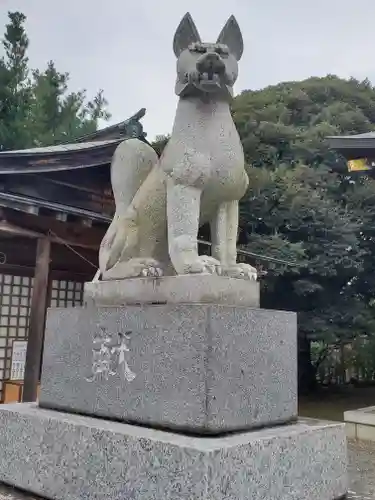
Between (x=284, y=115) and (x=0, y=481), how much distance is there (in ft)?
37.6

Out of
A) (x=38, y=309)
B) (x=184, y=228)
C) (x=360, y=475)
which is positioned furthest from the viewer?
(x=38, y=309)

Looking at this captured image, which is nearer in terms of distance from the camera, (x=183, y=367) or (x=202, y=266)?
(x=183, y=367)

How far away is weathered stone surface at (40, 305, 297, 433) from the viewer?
2012 mm

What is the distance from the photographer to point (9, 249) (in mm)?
7773

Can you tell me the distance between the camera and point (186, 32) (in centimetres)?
253

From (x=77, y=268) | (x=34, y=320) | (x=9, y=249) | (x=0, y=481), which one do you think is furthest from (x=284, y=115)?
(x=0, y=481)

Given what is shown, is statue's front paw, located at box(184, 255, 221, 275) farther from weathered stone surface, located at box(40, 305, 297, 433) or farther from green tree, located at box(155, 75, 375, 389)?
green tree, located at box(155, 75, 375, 389)

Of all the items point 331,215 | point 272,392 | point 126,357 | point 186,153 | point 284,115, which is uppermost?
point 284,115

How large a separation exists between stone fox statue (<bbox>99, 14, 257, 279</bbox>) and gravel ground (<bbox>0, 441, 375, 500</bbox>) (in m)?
1.21

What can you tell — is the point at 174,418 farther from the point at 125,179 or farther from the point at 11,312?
the point at 11,312

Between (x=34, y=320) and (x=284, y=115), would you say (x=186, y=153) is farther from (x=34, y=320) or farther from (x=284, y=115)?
(x=284, y=115)

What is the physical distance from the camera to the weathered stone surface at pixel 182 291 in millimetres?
2244

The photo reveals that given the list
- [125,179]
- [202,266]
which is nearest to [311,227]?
[125,179]

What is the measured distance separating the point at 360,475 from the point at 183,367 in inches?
82.2
